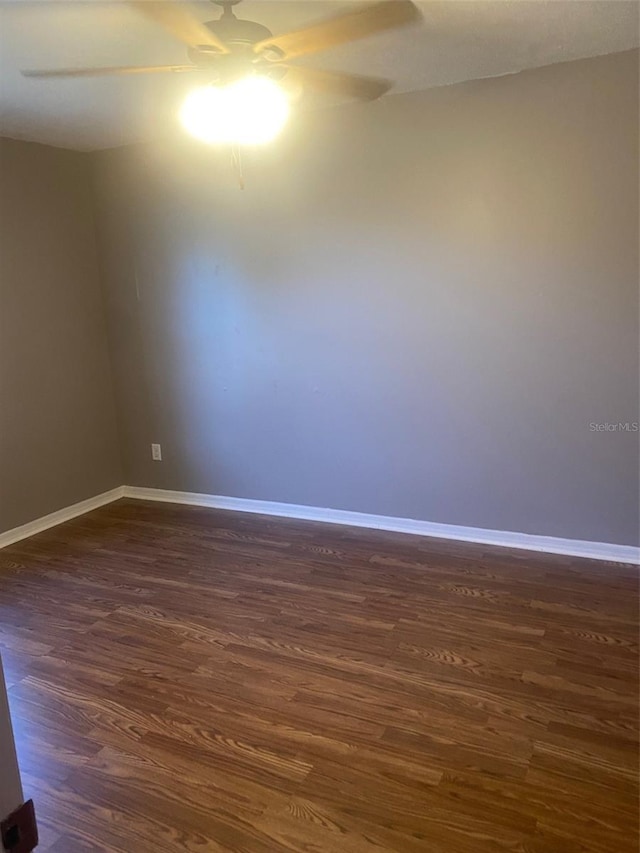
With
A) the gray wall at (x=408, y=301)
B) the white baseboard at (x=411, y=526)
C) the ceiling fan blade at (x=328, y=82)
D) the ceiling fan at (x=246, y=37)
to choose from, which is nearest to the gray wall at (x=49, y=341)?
the gray wall at (x=408, y=301)

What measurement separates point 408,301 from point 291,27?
140 centimetres

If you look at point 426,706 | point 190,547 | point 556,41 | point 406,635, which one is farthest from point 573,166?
point 190,547

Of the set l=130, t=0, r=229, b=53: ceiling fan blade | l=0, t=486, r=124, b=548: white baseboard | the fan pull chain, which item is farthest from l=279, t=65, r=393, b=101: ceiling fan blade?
l=0, t=486, r=124, b=548: white baseboard

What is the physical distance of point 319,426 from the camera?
3725 mm

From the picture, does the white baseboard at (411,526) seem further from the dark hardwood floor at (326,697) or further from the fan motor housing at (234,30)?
the fan motor housing at (234,30)

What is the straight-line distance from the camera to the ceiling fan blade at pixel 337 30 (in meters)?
1.80

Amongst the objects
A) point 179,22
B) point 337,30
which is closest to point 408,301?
point 337,30

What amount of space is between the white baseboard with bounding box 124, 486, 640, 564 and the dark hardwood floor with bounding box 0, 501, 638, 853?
9cm

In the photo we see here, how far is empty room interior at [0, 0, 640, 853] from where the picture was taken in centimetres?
189

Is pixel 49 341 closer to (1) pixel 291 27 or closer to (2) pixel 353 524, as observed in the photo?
(2) pixel 353 524

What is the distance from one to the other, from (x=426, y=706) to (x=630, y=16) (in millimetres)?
2525

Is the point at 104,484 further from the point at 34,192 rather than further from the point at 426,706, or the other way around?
the point at 426,706

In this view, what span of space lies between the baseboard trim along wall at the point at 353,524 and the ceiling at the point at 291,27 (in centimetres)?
219

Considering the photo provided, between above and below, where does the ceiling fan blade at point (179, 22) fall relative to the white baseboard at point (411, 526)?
above
